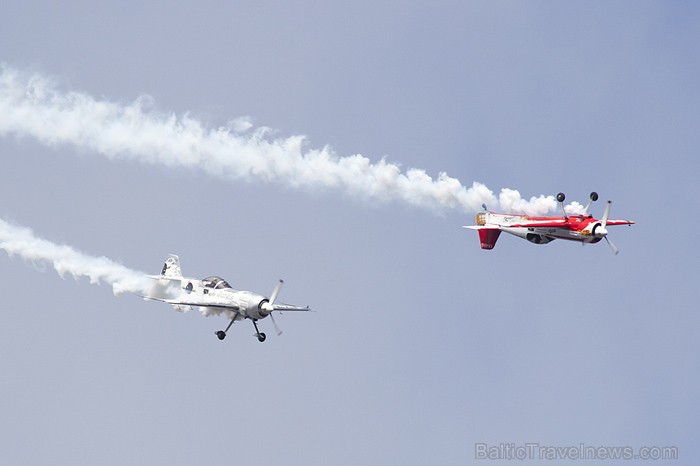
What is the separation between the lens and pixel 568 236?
5030 inches

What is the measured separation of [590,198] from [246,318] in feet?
83.5

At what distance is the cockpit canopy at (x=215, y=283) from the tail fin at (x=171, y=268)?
222 inches

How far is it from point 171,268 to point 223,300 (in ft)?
32.0

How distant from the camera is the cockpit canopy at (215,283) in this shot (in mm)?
126750

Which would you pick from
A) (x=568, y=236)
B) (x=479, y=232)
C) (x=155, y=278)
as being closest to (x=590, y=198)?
(x=568, y=236)

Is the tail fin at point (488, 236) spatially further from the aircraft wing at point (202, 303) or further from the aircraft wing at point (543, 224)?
the aircraft wing at point (202, 303)

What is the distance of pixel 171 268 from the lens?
133875 millimetres

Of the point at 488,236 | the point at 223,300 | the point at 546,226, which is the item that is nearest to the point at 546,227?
the point at 546,226

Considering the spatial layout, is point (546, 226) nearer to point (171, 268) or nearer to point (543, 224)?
point (543, 224)

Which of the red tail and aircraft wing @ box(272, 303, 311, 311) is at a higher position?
the red tail

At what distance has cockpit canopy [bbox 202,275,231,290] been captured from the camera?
127 metres

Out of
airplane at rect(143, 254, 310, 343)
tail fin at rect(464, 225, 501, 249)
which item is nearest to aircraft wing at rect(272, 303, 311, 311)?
airplane at rect(143, 254, 310, 343)

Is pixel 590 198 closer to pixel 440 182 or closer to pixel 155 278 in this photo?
pixel 440 182

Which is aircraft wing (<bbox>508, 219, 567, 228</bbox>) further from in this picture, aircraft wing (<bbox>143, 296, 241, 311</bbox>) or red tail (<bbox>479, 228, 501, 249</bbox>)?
aircraft wing (<bbox>143, 296, 241, 311</bbox>)
